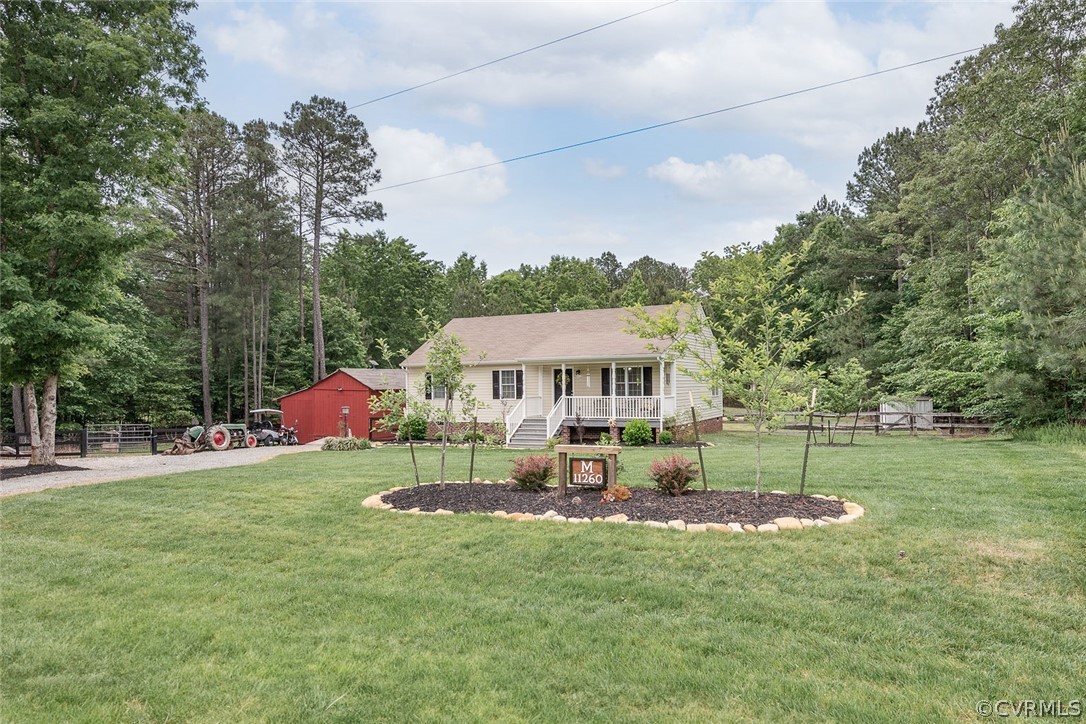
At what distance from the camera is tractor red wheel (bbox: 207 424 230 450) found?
18156mm

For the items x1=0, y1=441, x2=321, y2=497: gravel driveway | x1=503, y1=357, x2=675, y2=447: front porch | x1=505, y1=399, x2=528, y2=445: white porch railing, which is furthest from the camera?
x1=505, y1=399, x2=528, y2=445: white porch railing

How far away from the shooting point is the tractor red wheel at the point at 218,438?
59.6ft

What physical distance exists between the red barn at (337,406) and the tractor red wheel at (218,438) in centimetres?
390

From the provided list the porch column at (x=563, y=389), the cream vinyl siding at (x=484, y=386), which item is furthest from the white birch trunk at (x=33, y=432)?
the porch column at (x=563, y=389)

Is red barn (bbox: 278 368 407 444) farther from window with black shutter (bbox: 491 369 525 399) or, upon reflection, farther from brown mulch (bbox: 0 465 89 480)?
brown mulch (bbox: 0 465 89 480)

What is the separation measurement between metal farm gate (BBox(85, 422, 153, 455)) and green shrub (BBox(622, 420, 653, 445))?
51.9ft

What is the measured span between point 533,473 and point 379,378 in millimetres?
16707

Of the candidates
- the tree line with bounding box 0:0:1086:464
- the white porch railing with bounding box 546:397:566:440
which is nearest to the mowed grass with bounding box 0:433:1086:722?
the tree line with bounding box 0:0:1086:464

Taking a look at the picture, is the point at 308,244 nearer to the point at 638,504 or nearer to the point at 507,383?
the point at 507,383

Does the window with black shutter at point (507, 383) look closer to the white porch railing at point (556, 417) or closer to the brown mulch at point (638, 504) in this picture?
the white porch railing at point (556, 417)

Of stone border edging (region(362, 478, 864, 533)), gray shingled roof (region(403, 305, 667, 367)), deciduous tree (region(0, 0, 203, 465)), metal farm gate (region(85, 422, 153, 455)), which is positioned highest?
deciduous tree (region(0, 0, 203, 465))

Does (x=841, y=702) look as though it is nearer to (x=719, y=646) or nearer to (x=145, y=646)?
(x=719, y=646)

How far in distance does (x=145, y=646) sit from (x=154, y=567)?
6.14ft

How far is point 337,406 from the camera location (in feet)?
73.4
